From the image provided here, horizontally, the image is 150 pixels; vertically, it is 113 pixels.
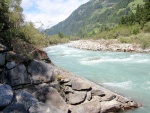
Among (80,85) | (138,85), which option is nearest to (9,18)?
(80,85)

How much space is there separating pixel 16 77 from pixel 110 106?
3933 mm

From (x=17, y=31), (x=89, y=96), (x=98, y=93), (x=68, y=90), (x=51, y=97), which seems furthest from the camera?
(x=17, y=31)

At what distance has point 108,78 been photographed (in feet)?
55.0

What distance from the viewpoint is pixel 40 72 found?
33.2 feet

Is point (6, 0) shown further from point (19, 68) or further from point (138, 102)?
point (138, 102)

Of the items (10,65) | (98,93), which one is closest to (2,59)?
(10,65)

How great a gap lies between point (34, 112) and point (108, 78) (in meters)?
10.5

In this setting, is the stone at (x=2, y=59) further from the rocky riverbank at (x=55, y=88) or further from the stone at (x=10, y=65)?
the stone at (x=10, y=65)

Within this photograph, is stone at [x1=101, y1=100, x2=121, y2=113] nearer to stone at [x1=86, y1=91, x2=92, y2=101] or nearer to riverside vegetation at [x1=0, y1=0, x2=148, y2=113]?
riverside vegetation at [x1=0, y1=0, x2=148, y2=113]

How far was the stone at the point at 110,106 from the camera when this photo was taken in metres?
9.78

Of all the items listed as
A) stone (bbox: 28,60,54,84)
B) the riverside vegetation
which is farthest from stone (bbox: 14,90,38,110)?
stone (bbox: 28,60,54,84)

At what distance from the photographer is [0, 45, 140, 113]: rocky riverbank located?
933cm

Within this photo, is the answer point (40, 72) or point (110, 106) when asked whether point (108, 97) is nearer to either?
point (110, 106)

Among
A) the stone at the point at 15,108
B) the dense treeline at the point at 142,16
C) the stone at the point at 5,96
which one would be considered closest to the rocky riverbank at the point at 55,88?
the stone at the point at 5,96
